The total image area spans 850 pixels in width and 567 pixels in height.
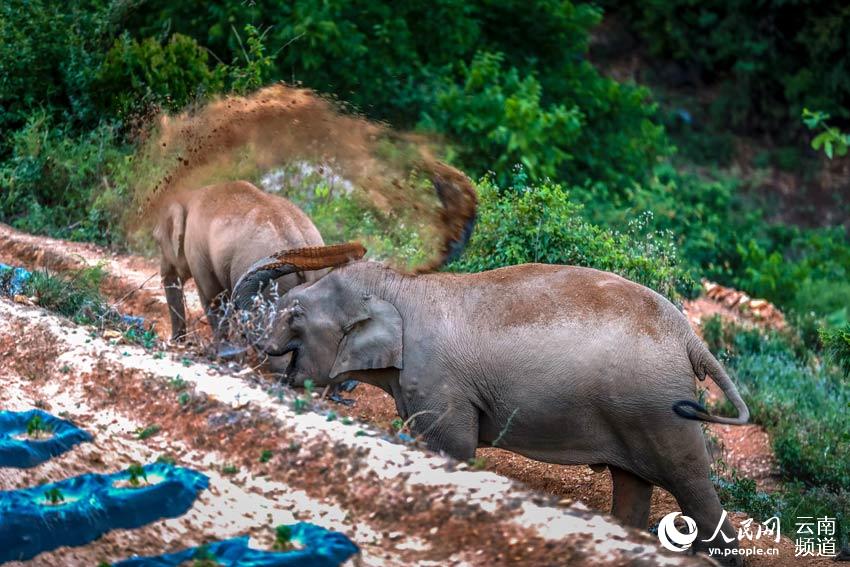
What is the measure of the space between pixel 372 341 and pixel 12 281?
11.1 ft

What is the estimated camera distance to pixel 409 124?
49.8ft

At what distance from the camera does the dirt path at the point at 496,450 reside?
820 centimetres

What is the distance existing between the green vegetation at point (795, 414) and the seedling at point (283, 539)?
11.5 feet

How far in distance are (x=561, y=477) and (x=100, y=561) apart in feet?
11.4

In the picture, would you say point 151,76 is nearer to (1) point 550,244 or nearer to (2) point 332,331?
(1) point 550,244

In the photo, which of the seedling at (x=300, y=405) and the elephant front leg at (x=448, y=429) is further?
the elephant front leg at (x=448, y=429)

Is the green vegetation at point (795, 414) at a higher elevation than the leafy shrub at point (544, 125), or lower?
lower

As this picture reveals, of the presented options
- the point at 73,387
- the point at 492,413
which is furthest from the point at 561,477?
the point at 73,387

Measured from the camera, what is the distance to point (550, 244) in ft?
31.9

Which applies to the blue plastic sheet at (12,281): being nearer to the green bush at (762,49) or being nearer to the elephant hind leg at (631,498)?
the elephant hind leg at (631,498)

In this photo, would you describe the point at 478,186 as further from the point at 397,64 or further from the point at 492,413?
the point at 397,64

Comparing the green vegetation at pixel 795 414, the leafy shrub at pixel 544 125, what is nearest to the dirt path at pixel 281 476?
the green vegetation at pixel 795 414

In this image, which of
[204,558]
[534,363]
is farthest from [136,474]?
[534,363]

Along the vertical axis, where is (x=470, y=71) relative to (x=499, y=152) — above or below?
above
